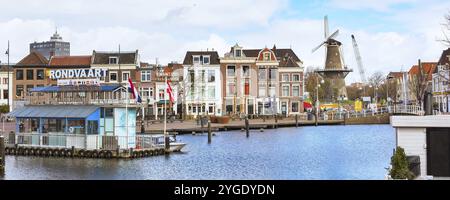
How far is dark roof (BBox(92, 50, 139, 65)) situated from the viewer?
52.5 m

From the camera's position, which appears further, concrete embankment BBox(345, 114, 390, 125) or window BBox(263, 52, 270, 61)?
window BBox(263, 52, 270, 61)

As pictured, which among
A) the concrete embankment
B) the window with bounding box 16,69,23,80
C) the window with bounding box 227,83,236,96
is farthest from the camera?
the concrete embankment

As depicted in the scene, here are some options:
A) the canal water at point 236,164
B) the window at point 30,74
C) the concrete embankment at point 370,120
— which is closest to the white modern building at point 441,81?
the concrete embankment at point 370,120

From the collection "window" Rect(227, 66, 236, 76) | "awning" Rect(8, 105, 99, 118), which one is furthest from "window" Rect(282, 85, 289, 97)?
"awning" Rect(8, 105, 99, 118)

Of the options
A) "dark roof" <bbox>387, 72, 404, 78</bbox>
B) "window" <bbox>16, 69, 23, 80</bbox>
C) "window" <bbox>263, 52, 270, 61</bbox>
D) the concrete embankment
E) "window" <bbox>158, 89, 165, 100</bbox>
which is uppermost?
"window" <bbox>263, 52, 270, 61</bbox>

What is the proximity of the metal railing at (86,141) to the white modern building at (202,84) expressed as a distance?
22510mm

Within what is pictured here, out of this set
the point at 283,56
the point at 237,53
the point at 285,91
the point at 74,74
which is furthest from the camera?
the point at 283,56

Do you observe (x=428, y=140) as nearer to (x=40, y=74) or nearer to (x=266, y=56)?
(x=40, y=74)

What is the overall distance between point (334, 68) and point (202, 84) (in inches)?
901

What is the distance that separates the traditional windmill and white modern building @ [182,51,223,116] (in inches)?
659

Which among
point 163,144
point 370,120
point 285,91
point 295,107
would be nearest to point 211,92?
point 285,91

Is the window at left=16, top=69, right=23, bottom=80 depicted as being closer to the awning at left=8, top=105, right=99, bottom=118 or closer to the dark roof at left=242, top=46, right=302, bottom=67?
the awning at left=8, top=105, right=99, bottom=118

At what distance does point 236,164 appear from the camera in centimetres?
2241
